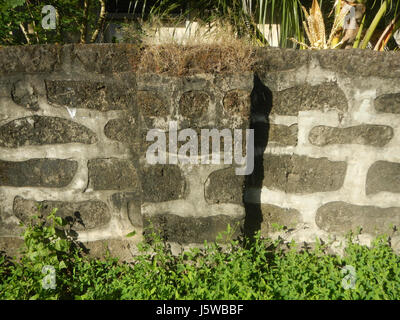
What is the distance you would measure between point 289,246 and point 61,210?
1.49 meters

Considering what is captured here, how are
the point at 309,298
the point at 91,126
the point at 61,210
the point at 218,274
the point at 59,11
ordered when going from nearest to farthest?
the point at 309,298 → the point at 218,274 → the point at 91,126 → the point at 61,210 → the point at 59,11

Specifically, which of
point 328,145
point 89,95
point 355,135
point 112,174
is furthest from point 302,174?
point 89,95

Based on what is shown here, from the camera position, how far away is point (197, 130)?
1709mm

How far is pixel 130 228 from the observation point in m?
2.04

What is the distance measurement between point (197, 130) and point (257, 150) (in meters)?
0.43

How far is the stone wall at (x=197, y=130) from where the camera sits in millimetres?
1762

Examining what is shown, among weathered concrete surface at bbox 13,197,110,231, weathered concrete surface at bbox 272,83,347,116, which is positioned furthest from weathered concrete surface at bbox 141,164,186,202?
weathered concrete surface at bbox 272,83,347,116

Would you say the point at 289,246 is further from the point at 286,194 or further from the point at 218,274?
the point at 218,274

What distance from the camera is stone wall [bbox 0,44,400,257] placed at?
176cm

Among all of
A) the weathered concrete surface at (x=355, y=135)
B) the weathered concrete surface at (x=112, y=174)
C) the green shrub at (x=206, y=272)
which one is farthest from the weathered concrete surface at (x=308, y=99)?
the weathered concrete surface at (x=112, y=174)

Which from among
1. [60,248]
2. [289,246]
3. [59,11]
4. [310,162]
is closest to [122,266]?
[60,248]

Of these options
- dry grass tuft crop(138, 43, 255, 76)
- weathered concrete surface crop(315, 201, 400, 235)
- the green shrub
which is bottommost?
the green shrub

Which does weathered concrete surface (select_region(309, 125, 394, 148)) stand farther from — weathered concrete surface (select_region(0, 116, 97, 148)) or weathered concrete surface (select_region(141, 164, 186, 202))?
weathered concrete surface (select_region(0, 116, 97, 148))

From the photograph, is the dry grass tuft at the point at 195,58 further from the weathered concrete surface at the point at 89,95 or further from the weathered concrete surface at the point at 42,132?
the weathered concrete surface at the point at 42,132
